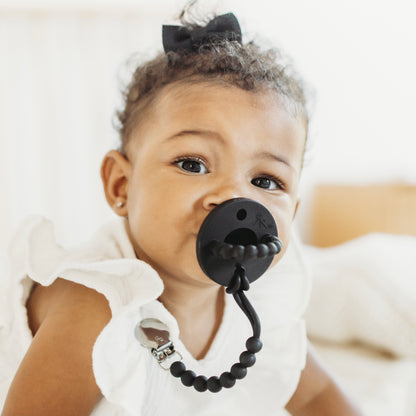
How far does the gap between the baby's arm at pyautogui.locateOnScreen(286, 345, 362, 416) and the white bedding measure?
0.17 m

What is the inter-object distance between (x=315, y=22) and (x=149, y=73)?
1787mm

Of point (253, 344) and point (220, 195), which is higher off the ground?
point (220, 195)

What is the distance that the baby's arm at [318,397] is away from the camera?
0.75 m

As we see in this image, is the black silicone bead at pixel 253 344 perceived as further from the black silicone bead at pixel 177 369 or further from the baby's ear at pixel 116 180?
the baby's ear at pixel 116 180

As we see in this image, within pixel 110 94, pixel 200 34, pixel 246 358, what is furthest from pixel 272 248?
pixel 110 94

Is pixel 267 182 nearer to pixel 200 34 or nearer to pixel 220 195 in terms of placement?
pixel 220 195

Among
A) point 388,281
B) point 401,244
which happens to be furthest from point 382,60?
point 388,281

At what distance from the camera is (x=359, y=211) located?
6.75 ft

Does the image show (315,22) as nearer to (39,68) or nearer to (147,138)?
(39,68)

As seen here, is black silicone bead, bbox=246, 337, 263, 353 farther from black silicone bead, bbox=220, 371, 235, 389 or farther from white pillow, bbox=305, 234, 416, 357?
white pillow, bbox=305, 234, 416, 357

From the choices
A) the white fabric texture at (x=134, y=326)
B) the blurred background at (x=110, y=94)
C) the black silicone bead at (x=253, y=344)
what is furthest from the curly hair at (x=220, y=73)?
the blurred background at (x=110, y=94)

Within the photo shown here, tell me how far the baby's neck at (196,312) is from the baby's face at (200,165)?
0.05 m

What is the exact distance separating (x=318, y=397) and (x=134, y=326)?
1.27ft

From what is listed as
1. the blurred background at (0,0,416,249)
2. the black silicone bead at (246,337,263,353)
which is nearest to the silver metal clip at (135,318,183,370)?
the black silicone bead at (246,337,263,353)
